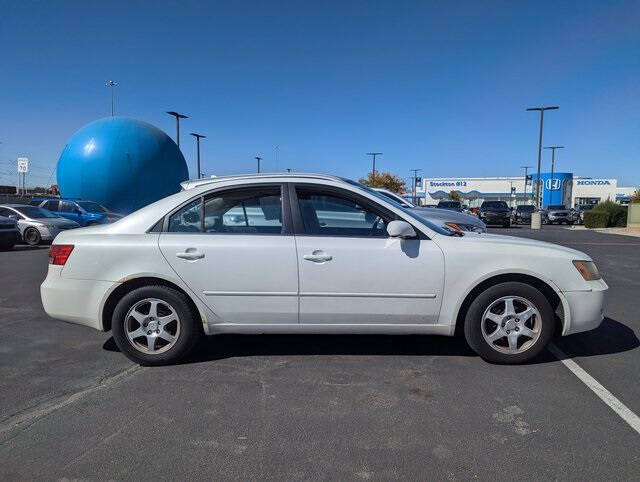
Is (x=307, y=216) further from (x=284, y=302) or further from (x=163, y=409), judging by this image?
(x=163, y=409)

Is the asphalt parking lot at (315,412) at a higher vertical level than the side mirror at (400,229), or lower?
lower

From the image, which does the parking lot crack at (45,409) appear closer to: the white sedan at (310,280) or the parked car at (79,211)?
the white sedan at (310,280)

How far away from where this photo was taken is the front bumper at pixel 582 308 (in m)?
4.15

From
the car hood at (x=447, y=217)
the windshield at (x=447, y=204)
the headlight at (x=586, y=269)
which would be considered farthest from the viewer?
the windshield at (x=447, y=204)

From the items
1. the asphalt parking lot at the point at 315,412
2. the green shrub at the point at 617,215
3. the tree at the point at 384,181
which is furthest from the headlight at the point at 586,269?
the tree at the point at 384,181

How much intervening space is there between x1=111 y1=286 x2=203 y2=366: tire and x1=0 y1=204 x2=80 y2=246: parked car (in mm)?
12750

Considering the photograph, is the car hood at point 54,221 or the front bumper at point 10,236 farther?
the car hood at point 54,221

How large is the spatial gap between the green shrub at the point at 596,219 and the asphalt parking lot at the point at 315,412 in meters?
29.6

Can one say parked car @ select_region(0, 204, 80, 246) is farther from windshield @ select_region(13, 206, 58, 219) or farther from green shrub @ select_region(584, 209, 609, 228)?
green shrub @ select_region(584, 209, 609, 228)

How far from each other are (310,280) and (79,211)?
17697 mm

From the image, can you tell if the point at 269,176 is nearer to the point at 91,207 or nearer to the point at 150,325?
the point at 150,325

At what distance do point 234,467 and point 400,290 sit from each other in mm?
1986

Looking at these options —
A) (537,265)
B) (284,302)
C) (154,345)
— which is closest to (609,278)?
(537,265)

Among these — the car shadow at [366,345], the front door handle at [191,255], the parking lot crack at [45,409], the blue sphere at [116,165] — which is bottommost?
the parking lot crack at [45,409]
